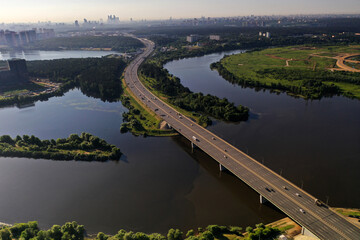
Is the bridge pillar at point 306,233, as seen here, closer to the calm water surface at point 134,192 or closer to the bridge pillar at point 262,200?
the calm water surface at point 134,192

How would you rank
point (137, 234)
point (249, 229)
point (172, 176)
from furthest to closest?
point (172, 176), point (249, 229), point (137, 234)

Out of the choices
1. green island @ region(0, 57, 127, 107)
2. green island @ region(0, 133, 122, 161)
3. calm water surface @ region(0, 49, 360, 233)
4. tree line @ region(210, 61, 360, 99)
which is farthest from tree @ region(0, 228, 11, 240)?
tree line @ region(210, 61, 360, 99)

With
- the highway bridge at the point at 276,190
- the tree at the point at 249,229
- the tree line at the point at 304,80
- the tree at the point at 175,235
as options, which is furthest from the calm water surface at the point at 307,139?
the tree at the point at 175,235

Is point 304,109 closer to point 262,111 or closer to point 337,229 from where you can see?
point 262,111

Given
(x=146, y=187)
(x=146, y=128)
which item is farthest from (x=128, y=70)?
(x=146, y=187)

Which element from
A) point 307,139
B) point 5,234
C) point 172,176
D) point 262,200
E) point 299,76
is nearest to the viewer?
point 5,234

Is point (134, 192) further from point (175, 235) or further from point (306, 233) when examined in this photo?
point (306, 233)

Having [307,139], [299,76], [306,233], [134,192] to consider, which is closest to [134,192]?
[134,192]
